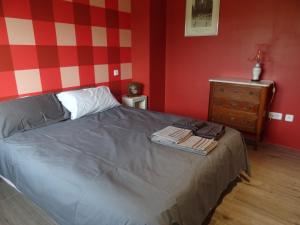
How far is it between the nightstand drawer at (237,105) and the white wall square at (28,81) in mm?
2178

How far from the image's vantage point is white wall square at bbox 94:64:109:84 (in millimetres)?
3097

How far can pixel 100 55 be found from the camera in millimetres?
3100

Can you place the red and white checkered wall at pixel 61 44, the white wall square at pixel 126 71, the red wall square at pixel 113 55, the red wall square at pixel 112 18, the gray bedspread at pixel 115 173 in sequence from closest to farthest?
the gray bedspread at pixel 115 173 → the red and white checkered wall at pixel 61 44 → the red wall square at pixel 112 18 → the red wall square at pixel 113 55 → the white wall square at pixel 126 71

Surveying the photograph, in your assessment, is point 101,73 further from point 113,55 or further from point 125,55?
point 125,55

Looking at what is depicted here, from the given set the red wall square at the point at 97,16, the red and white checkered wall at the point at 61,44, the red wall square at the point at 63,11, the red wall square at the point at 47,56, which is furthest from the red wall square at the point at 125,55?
the red wall square at the point at 47,56

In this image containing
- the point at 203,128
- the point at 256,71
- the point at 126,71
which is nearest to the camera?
the point at 203,128

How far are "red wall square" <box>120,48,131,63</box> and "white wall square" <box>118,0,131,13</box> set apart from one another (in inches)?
22.1

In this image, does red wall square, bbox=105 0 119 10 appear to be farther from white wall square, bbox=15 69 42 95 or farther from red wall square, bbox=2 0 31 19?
white wall square, bbox=15 69 42 95

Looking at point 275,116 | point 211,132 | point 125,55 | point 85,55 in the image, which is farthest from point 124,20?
point 275,116

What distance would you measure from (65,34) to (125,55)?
1.05m

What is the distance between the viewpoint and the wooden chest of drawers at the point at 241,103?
2.64 meters

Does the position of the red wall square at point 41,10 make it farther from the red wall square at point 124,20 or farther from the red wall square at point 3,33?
the red wall square at point 124,20

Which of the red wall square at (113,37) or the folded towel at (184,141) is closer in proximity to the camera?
the folded towel at (184,141)

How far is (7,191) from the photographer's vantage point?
2023 millimetres
